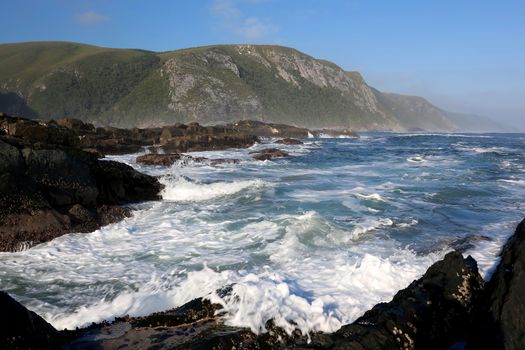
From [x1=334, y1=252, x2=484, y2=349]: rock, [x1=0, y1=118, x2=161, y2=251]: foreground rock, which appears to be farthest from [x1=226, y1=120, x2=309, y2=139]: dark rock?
[x1=334, y1=252, x2=484, y2=349]: rock

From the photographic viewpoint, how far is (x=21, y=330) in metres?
4.12

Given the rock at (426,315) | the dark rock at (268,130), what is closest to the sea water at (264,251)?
the rock at (426,315)

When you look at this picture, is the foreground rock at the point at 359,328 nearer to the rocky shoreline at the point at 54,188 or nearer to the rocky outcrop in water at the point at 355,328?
the rocky outcrop in water at the point at 355,328

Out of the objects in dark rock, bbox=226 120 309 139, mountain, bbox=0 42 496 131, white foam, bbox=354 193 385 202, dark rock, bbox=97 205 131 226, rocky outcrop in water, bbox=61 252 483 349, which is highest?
mountain, bbox=0 42 496 131

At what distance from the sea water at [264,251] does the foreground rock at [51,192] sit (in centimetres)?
52

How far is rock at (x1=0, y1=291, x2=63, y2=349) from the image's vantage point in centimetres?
400

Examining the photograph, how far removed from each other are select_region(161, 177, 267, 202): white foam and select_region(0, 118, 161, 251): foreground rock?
167cm

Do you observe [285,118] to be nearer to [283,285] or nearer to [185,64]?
[185,64]

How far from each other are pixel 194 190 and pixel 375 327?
41.6ft

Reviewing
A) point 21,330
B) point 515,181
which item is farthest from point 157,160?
point 21,330

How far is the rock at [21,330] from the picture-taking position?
4004mm

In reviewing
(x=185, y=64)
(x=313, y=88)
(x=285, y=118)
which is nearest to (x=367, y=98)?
(x=313, y=88)

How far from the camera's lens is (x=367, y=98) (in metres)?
187

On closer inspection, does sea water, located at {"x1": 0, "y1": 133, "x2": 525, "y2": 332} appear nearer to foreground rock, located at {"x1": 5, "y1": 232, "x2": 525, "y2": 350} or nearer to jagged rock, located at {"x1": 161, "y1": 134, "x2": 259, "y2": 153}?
foreground rock, located at {"x1": 5, "y1": 232, "x2": 525, "y2": 350}
